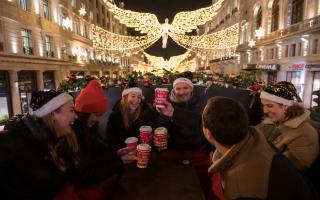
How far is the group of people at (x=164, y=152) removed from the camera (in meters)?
1.52

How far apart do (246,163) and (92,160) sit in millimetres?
1911

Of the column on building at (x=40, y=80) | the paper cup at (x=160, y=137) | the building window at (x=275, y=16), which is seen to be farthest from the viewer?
the building window at (x=275, y=16)

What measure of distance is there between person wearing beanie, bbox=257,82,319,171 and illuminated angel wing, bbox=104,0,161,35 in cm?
945

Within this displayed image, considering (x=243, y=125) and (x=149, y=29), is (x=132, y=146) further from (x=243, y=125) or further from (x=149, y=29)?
(x=149, y=29)

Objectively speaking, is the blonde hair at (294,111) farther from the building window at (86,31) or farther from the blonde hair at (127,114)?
the building window at (86,31)

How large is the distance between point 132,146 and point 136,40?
1448cm

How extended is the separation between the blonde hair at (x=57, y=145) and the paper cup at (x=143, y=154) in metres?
0.71

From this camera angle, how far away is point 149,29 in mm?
12852

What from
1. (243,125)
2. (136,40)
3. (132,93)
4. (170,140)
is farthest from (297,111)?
(136,40)

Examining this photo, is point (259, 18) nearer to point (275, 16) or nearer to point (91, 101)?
point (275, 16)

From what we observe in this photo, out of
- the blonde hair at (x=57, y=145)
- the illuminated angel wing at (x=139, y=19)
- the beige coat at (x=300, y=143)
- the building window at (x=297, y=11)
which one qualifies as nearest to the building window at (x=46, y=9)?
the illuminated angel wing at (x=139, y=19)

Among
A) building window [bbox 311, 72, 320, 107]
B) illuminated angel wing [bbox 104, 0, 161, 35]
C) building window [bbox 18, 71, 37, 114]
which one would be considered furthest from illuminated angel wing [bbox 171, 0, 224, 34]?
building window [bbox 311, 72, 320, 107]

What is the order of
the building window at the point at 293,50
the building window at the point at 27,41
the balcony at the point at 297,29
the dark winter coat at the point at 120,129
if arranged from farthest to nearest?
the building window at the point at 293,50 < the balcony at the point at 297,29 < the building window at the point at 27,41 < the dark winter coat at the point at 120,129

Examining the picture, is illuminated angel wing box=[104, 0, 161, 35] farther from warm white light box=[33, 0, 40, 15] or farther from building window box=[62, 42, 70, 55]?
building window box=[62, 42, 70, 55]
